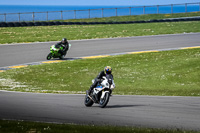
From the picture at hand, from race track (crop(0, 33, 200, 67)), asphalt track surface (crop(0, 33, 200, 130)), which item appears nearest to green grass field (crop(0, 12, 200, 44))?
race track (crop(0, 33, 200, 67))

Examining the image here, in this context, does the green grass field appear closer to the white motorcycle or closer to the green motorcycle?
the green motorcycle

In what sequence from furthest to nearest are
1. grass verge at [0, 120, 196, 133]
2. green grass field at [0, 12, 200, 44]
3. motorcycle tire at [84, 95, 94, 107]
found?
1. green grass field at [0, 12, 200, 44]
2. motorcycle tire at [84, 95, 94, 107]
3. grass verge at [0, 120, 196, 133]

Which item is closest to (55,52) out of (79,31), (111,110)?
(111,110)

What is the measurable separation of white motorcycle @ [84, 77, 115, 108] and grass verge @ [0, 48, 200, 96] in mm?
4337

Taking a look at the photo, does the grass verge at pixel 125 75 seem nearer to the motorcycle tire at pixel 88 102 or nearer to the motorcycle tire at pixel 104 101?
the motorcycle tire at pixel 88 102

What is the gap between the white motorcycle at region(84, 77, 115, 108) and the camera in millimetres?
12502

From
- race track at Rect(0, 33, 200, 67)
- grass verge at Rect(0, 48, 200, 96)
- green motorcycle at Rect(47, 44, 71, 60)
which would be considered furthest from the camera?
race track at Rect(0, 33, 200, 67)

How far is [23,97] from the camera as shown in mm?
15977

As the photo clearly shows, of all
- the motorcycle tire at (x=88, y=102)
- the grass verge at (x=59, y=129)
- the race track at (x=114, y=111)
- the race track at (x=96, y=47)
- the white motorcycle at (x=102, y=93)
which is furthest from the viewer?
the race track at (x=96, y=47)

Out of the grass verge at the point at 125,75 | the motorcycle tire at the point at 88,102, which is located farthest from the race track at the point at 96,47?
the motorcycle tire at the point at 88,102

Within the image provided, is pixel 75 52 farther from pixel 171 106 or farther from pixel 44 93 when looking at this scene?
pixel 171 106

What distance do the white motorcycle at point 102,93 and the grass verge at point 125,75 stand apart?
434cm

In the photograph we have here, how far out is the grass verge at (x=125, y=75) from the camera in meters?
18.8

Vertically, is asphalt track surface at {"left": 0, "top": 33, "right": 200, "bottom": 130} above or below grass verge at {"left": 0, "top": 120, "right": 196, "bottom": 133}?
below
